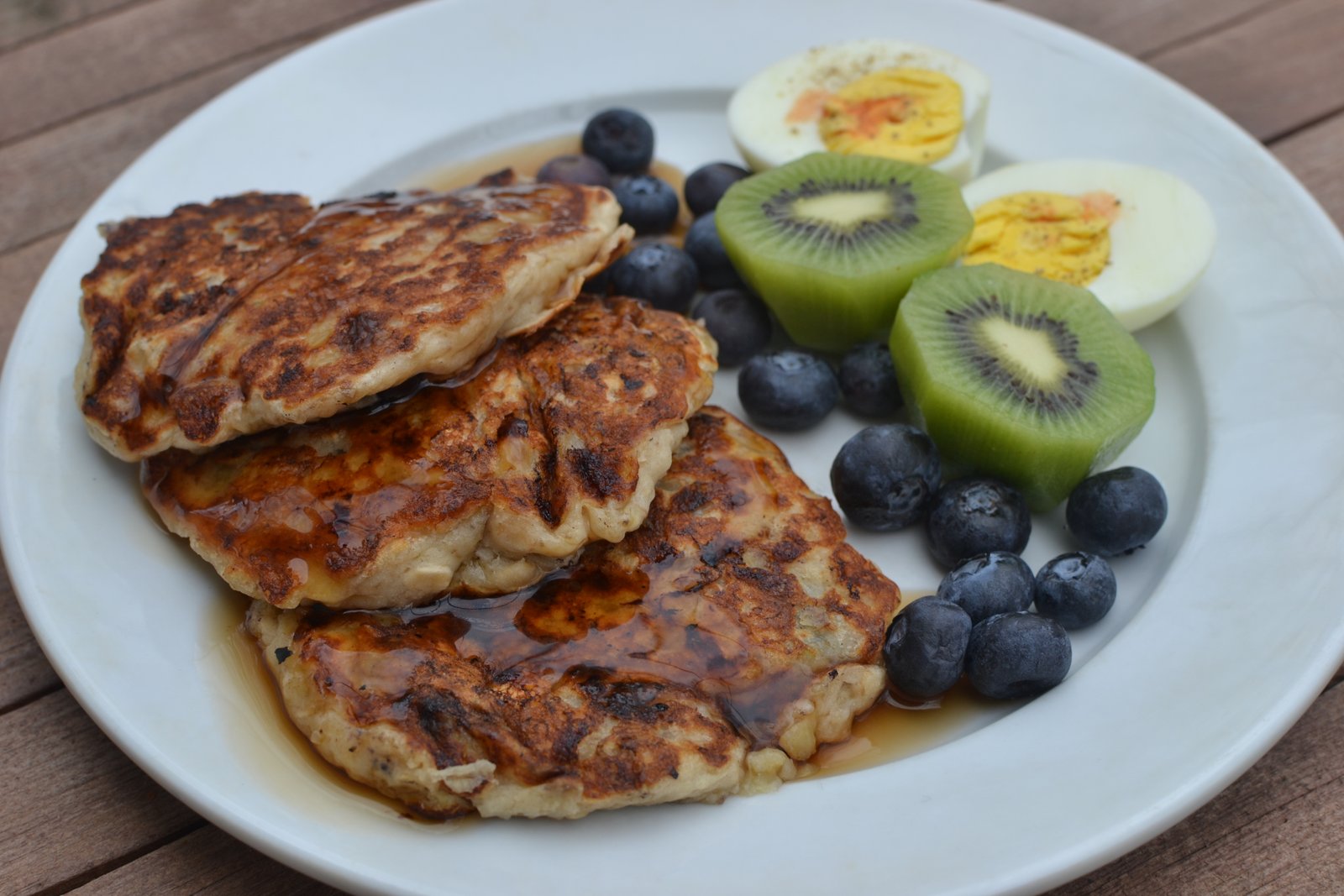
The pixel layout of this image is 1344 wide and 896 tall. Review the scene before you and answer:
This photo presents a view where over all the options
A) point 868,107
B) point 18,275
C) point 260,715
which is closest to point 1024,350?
point 868,107

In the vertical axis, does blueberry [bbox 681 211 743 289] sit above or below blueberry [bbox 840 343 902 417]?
above

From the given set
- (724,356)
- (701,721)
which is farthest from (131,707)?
(724,356)

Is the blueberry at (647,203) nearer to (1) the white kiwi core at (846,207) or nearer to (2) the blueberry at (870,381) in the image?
(1) the white kiwi core at (846,207)

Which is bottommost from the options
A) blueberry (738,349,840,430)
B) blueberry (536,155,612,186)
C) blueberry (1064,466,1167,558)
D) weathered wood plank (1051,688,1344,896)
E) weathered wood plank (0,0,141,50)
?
weathered wood plank (1051,688,1344,896)

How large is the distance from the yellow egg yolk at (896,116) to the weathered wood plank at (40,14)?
2302 millimetres

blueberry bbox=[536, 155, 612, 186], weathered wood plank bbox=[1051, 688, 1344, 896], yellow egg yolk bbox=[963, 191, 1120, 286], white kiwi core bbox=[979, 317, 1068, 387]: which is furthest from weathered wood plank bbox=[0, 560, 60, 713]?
yellow egg yolk bbox=[963, 191, 1120, 286]

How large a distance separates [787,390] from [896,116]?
3.09ft

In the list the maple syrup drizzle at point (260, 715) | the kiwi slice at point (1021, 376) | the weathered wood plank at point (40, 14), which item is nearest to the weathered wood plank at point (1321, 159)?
the kiwi slice at point (1021, 376)

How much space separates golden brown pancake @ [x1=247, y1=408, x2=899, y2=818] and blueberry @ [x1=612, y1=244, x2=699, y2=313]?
25.0 inches

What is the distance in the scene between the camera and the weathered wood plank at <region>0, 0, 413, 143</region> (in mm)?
3225

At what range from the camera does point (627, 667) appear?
1.81 metres

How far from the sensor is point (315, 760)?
1760 millimetres

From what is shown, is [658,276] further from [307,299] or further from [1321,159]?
[1321,159]

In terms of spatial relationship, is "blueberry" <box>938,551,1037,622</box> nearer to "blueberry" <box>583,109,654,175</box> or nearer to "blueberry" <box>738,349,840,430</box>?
"blueberry" <box>738,349,840,430</box>
